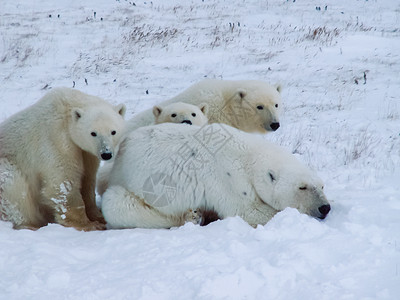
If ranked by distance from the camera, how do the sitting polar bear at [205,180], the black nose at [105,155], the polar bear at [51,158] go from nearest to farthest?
the sitting polar bear at [205,180]
the black nose at [105,155]
the polar bear at [51,158]

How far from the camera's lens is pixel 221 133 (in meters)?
5.12

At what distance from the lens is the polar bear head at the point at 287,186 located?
15.1 ft

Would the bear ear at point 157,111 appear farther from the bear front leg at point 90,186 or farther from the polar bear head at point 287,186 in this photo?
the polar bear head at point 287,186

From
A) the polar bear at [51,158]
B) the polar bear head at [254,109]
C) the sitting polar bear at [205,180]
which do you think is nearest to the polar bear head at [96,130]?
the polar bear at [51,158]

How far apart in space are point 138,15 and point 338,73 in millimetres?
8351

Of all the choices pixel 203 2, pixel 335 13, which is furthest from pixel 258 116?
pixel 203 2

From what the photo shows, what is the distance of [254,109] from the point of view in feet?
24.5

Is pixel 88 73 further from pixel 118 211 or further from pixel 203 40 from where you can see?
pixel 118 211

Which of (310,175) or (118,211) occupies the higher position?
A: (310,175)

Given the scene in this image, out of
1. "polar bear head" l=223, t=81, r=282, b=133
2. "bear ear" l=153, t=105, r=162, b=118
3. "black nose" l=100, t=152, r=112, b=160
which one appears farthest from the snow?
"bear ear" l=153, t=105, r=162, b=118

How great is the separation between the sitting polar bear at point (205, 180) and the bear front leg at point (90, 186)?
0.57 metres

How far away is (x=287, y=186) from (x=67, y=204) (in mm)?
2331

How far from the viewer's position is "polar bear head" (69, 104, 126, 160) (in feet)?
17.4

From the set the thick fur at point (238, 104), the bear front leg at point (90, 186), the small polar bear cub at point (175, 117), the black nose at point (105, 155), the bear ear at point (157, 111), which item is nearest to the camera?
the black nose at point (105, 155)
